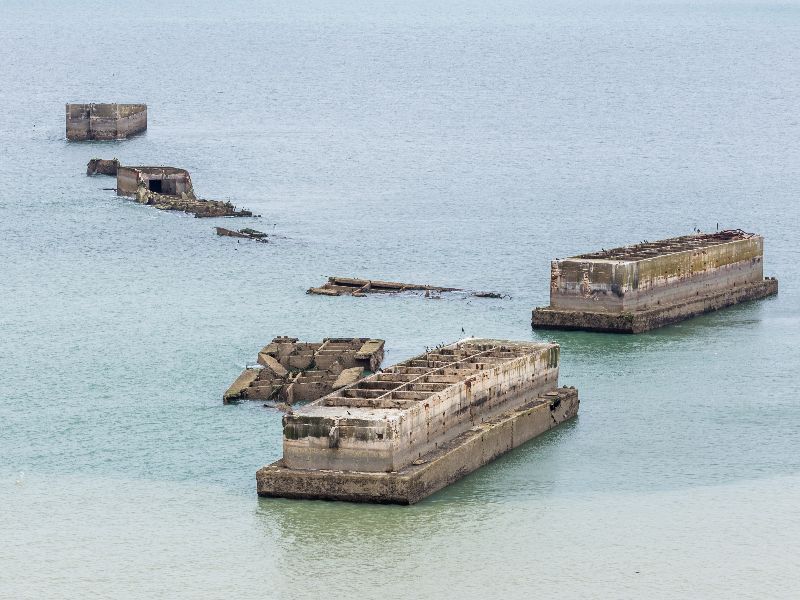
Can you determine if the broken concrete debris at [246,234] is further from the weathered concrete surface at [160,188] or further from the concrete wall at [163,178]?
the concrete wall at [163,178]

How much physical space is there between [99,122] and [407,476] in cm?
12306

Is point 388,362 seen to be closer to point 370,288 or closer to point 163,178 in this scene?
point 370,288

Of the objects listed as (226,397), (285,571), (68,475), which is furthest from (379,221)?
(285,571)

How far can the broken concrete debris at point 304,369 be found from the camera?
68500mm

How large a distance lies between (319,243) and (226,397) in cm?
4428

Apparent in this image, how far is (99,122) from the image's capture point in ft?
563

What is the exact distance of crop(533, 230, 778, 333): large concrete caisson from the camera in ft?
269

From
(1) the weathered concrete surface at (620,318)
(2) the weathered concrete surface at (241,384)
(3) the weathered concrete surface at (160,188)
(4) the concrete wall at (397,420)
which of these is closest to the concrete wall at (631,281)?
(1) the weathered concrete surface at (620,318)

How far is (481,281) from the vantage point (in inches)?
3880

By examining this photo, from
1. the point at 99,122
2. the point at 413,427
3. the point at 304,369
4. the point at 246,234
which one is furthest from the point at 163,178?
the point at 413,427

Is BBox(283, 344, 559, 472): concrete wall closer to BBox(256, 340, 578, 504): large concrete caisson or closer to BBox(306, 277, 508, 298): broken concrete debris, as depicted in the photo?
BBox(256, 340, 578, 504): large concrete caisson

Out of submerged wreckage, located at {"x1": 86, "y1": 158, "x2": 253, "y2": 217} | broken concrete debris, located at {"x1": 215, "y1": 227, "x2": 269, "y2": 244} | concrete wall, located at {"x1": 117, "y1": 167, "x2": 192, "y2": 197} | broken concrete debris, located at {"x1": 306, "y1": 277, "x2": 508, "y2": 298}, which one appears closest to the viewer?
broken concrete debris, located at {"x1": 306, "y1": 277, "x2": 508, "y2": 298}

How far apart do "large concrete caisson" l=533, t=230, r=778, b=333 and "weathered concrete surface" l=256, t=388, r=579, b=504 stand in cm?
2130

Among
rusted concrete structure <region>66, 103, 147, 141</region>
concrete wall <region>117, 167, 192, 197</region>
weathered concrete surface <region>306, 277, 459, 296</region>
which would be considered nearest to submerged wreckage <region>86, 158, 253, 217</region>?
concrete wall <region>117, 167, 192, 197</region>
